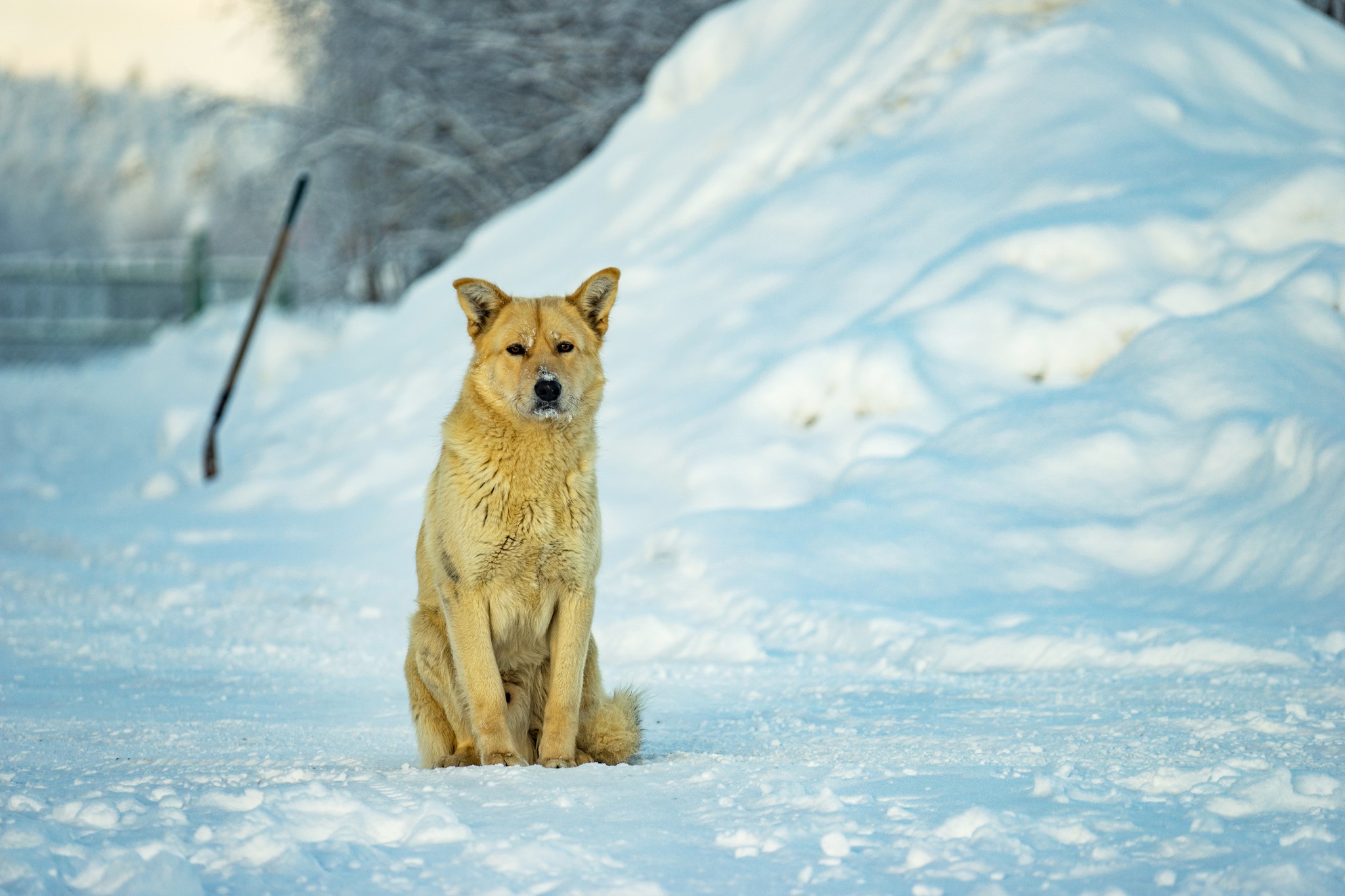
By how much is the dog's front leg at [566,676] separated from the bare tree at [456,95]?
1676cm

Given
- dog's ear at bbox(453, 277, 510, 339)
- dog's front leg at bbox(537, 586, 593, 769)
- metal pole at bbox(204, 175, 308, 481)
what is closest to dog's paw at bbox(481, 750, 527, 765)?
dog's front leg at bbox(537, 586, 593, 769)

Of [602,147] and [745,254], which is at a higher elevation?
[602,147]

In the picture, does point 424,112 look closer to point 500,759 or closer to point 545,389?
point 545,389

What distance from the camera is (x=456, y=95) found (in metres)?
22.1

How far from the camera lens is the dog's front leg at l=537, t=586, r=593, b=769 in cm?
425

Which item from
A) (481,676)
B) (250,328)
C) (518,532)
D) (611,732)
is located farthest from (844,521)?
(250,328)

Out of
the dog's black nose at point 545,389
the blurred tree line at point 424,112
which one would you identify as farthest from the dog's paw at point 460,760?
the blurred tree line at point 424,112

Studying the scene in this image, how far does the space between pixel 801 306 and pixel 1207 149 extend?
3.85m

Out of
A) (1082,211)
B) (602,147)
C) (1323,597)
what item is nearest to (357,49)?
(602,147)

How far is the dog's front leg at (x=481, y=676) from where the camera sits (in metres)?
4.18

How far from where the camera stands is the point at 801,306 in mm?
10484

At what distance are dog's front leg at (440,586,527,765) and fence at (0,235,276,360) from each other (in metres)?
20.9

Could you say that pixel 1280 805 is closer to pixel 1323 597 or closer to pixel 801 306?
pixel 1323 597

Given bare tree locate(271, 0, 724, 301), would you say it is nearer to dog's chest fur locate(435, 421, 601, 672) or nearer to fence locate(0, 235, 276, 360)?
fence locate(0, 235, 276, 360)
